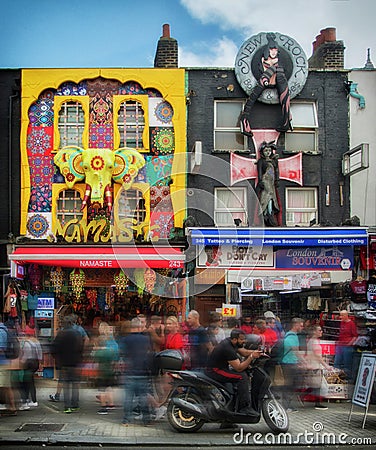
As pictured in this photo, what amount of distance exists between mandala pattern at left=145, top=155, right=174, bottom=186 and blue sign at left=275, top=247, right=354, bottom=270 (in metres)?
3.90

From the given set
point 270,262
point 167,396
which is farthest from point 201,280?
point 167,396

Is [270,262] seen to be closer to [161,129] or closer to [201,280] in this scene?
[201,280]

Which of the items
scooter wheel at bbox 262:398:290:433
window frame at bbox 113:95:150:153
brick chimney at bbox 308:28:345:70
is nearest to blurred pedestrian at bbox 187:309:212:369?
scooter wheel at bbox 262:398:290:433

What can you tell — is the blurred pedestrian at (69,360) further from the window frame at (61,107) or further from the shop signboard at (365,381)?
the window frame at (61,107)

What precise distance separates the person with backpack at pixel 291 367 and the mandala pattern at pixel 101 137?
9.42 meters

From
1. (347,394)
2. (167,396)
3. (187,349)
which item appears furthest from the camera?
(347,394)

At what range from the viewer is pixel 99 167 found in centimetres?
2111

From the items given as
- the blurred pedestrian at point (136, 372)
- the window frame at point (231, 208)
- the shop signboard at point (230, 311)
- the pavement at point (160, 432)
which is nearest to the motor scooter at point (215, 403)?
the pavement at point (160, 432)

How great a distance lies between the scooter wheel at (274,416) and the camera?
11.9 metres

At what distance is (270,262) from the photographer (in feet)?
69.8

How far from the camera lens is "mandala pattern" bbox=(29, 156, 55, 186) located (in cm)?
2166

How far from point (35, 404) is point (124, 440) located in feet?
12.9

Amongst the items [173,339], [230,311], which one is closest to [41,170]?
[230,311]

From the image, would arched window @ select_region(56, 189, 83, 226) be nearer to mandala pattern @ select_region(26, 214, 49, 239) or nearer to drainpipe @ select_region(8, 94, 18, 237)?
mandala pattern @ select_region(26, 214, 49, 239)
